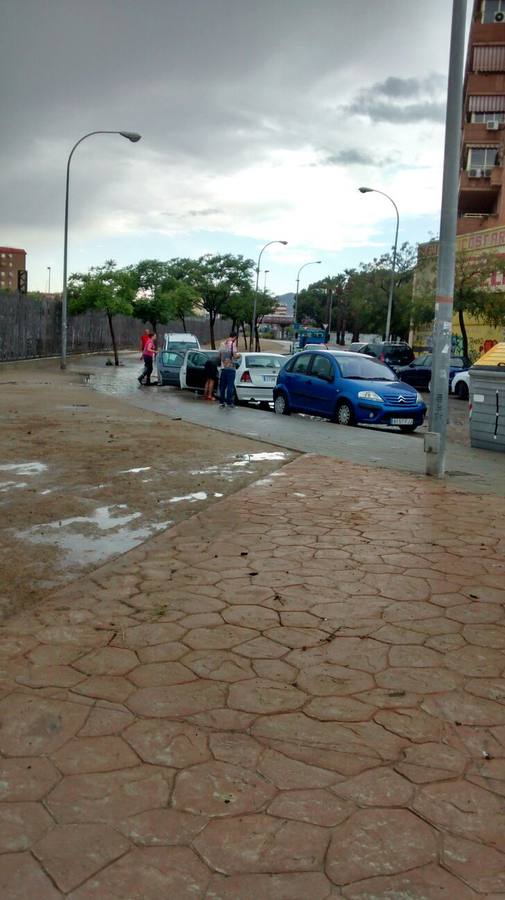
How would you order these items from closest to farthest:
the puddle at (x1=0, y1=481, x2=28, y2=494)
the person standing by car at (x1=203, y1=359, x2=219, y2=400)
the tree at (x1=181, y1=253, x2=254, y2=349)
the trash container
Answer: the puddle at (x1=0, y1=481, x2=28, y2=494)
the trash container
the person standing by car at (x1=203, y1=359, x2=219, y2=400)
the tree at (x1=181, y1=253, x2=254, y2=349)

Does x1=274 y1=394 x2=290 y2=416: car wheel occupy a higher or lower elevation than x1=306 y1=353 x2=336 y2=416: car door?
lower

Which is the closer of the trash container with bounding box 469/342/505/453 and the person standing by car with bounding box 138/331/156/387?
the trash container with bounding box 469/342/505/453

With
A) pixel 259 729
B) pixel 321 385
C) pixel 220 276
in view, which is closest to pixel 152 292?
pixel 220 276

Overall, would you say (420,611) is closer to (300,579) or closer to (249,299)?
(300,579)

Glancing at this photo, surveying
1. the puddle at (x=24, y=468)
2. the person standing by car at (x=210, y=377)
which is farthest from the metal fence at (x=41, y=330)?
the puddle at (x=24, y=468)

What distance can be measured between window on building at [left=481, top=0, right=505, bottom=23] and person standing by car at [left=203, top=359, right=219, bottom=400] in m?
45.0

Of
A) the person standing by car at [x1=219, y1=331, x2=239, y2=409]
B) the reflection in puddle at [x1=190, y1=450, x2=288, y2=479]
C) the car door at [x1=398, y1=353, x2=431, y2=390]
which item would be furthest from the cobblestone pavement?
the car door at [x1=398, y1=353, x2=431, y2=390]

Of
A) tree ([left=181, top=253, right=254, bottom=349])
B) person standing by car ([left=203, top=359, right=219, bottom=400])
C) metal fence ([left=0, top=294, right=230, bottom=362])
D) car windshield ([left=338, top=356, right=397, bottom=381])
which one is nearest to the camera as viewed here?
car windshield ([left=338, top=356, right=397, bottom=381])

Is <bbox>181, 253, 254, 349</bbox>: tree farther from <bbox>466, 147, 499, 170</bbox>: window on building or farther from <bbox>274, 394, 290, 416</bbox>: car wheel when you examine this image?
<bbox>274, 394, 290, 416</bbox>: car wheel

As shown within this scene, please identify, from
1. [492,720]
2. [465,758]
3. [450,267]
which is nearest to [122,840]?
[465,758]

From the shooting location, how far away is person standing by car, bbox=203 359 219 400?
2108cm

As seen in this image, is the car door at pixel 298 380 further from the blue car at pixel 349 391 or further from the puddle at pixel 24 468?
the puddle at pixel 24 468

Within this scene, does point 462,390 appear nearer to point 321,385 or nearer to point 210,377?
point 210,377

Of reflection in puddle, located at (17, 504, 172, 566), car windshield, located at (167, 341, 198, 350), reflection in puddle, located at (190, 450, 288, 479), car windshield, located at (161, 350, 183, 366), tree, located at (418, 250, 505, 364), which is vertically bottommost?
reflection in puddle, located at (17, 504, 172, 566)
